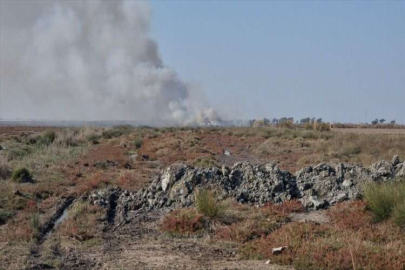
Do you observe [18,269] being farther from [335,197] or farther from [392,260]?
[335,197]

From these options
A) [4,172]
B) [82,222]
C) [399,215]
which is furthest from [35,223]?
[4,172]

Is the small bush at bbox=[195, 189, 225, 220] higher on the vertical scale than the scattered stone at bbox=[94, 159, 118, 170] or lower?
higher

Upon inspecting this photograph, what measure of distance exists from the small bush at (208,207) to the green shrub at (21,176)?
11432mm

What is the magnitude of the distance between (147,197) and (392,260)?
9.56 metres

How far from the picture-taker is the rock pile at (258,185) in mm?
18719

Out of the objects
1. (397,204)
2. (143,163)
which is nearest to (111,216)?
(397,204)

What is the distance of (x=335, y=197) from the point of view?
59.9 ft

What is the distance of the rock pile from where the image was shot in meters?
18.7

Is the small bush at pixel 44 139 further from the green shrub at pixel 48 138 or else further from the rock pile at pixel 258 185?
the rock pile at pixel 258 185

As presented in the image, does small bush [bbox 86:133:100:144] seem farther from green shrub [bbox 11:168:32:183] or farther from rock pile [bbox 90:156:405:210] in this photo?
rock pile [bbox 90:156:405:210]

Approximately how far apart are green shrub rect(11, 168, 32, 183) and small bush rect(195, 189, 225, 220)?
450 inches

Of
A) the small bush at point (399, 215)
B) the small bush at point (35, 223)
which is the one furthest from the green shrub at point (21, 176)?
the small bush at point (399, 215)

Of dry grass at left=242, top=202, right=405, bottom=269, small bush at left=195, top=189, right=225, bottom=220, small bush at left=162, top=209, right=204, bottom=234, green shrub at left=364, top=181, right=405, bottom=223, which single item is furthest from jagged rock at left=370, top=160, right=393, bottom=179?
small bush at left=162, top=209, right=204, bottom=234

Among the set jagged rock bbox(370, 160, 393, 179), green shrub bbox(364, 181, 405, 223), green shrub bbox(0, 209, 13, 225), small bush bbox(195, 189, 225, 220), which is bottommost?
green shrub bbox(0, 209, 13, 225)
